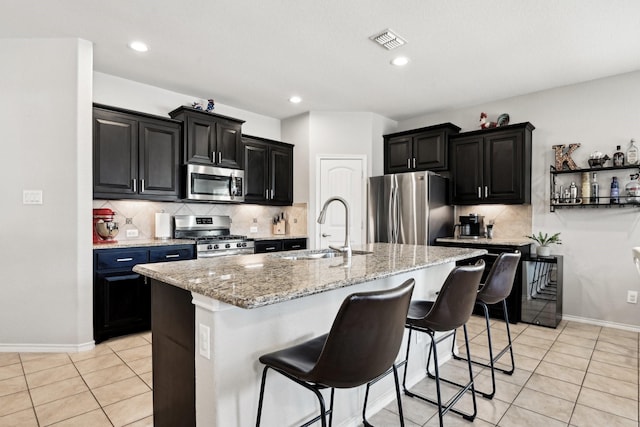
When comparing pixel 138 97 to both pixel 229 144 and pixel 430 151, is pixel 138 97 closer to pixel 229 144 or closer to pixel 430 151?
pixel 229 144

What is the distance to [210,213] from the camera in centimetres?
449

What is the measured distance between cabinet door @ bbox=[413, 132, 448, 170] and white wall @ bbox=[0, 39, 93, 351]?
3876 millimetres

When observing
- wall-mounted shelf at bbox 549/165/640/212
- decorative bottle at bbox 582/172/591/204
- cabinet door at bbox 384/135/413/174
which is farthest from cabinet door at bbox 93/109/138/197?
decorative bottle at bbox 582/172/591/204

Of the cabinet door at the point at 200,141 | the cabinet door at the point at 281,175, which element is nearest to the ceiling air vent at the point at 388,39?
the cabinet door at the point at 200,141

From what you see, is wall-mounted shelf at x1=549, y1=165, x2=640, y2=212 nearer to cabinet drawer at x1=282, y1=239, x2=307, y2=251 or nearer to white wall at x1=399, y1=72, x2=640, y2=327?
white wall at x1=399, y1=72, x2=640, y2=327

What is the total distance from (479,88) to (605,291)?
2.59 metres

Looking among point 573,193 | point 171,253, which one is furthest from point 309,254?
point 573,193

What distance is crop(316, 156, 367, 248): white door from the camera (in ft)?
16.3

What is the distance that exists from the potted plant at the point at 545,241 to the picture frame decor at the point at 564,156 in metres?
0.76

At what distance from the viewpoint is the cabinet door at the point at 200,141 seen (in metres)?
3.89

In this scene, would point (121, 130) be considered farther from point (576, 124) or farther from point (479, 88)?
point (576, 124)

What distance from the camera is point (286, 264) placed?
1905 millimetres

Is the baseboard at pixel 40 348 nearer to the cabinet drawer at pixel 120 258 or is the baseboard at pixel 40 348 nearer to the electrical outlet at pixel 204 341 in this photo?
the cabinet drawer at pixel 120 258

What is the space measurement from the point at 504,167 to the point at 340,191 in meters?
2.09
